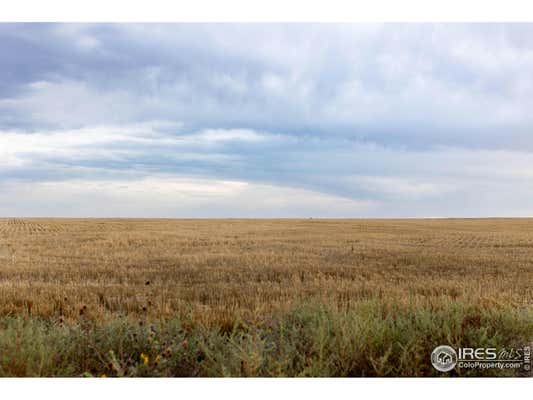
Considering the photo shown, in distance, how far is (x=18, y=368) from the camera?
4.32 m

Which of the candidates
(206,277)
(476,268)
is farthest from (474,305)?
(476,268)

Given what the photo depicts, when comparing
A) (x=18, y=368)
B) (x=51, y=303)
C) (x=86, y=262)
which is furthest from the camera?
(x=86, y=262)

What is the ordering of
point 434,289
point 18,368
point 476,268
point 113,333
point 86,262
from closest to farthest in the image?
point 18,368
point 113,333
point 434,289
point 476,268
point 86,262

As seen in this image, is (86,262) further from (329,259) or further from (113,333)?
(113,333)

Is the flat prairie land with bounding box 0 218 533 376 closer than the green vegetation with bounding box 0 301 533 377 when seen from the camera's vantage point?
No

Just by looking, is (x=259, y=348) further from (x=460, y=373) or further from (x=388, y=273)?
(x=388, y=273)

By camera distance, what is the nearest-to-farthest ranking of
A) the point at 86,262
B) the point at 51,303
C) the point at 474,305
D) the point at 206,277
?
the point at 474,305 → the point at 51,303 → the point at 206,277 → the point at 86,262

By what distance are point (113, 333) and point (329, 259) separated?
11699 millimetres

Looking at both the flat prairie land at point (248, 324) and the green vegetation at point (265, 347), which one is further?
the flat prairie land at point (248, 324)

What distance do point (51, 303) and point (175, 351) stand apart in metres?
4.25

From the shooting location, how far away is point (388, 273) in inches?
478

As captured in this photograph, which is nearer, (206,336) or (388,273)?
(206,336)

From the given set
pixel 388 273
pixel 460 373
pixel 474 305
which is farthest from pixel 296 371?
pixel 388 273

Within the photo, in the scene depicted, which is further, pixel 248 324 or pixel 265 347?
pixel 248 324
